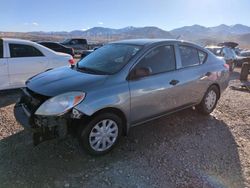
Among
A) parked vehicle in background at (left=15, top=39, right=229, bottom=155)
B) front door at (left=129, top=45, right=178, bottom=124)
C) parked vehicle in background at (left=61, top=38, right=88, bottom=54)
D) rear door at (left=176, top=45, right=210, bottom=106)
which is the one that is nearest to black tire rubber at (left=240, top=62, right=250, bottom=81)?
rear door at (left=176, top=45, right=210, bottom=106)

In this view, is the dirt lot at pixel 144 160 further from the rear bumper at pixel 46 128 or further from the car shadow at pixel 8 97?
the car shadow at pixel 8 97

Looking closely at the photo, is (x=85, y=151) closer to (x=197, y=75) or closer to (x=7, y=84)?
(x=197, y=75)

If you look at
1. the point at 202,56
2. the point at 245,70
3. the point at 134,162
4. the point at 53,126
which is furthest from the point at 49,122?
the point at 245,70

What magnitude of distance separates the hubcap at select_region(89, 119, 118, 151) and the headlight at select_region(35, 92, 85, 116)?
47cm

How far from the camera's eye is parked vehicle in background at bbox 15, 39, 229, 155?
335 cm

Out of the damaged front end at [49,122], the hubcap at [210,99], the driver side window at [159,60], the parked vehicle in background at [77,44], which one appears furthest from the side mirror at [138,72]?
the parked vehicle in background at [77,44]

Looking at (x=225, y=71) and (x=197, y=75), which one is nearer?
(x=197, y=75)

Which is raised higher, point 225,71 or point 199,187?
point 225,71

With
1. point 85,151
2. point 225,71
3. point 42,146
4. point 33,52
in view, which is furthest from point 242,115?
point 33,52

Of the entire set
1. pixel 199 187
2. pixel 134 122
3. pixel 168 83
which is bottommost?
pixel 199 187

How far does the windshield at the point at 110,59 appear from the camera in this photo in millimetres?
4016

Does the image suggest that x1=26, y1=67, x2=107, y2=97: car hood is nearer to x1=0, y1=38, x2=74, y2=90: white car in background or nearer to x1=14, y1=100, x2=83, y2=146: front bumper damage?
x1=14, y1=100, x2=83, y2=146: front bumper damage

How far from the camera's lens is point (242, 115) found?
19.1ft

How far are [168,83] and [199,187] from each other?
1.80 m
